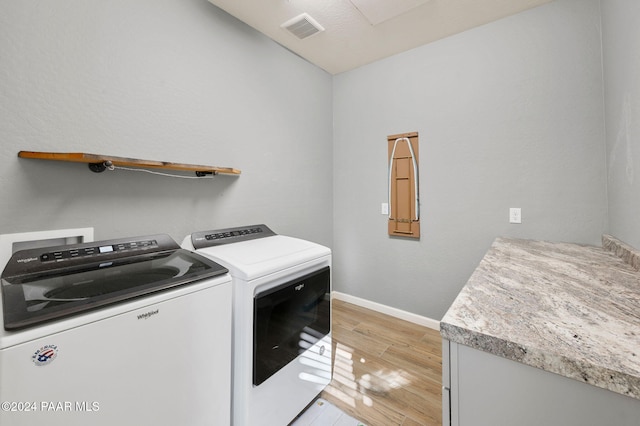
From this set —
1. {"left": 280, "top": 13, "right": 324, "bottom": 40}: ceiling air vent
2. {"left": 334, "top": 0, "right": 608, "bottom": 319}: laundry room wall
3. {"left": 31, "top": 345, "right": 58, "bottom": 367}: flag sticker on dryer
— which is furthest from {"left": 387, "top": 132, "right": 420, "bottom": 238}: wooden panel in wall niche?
{"left": 31, "top": 345, "right": 58, "bottom": 367}: flag sticker on dryer

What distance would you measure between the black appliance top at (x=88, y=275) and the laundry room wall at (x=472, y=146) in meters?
1.94

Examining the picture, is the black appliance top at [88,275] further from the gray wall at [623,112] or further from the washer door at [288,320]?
the gray wall at [623,112]

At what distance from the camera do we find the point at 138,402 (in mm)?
852

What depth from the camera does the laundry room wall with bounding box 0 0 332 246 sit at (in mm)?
1170

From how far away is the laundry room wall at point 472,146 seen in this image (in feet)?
5.79

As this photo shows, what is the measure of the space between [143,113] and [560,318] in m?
2.10

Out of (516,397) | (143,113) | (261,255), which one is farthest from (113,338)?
(143,113)

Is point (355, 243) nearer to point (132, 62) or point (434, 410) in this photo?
point (434, 410)

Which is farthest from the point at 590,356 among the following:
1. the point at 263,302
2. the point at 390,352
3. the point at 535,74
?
the point at 535,74

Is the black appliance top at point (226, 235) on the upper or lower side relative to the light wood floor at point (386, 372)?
upper

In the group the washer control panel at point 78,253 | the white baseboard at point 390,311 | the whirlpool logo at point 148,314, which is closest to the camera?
the whirlpool logo at point 148,314

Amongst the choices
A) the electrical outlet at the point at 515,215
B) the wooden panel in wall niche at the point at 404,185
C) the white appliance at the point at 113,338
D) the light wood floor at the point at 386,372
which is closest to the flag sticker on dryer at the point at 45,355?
the white appliance at the point at 113,338

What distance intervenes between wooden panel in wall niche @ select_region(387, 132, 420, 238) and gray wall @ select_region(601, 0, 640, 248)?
4.04 ft

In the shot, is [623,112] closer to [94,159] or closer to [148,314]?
[148,314]
